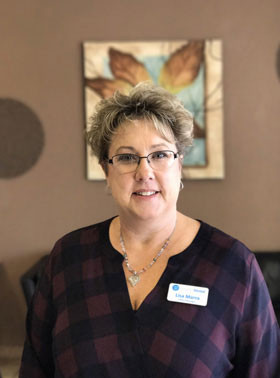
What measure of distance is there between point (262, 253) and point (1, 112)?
2.26 meters

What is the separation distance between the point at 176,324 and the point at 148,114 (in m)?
0.67

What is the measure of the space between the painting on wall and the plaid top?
1802mm

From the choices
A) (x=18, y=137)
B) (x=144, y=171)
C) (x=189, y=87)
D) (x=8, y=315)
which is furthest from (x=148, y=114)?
(x=8, y=315)

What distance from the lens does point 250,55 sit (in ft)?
10.1

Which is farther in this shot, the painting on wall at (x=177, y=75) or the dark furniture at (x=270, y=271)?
the painting on wall at (x=177, y=75)

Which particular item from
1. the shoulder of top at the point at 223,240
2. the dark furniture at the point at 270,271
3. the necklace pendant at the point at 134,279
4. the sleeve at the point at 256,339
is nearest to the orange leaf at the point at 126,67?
the dark furniture at the point at 270,271

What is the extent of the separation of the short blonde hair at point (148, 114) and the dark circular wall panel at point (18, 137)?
1831 mm

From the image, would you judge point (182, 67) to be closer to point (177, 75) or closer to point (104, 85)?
point (177, 75)

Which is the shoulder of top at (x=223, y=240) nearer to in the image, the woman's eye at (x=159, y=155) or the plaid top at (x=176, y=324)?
the plaid top at (x=176, y=324)

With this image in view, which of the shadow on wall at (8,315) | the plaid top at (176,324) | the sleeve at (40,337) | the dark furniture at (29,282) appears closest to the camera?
the plaid top at (176,324)

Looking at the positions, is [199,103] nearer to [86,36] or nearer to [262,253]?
[86,36]

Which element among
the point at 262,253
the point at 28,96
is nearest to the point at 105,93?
the point at 28,96

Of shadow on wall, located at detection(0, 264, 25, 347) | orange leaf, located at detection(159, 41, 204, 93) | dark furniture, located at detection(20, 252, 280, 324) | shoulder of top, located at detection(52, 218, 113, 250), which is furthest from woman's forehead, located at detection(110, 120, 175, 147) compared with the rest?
shadow on wall, located at detection(0, 264, 25, 347)

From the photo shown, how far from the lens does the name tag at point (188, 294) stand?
48.4 inches
